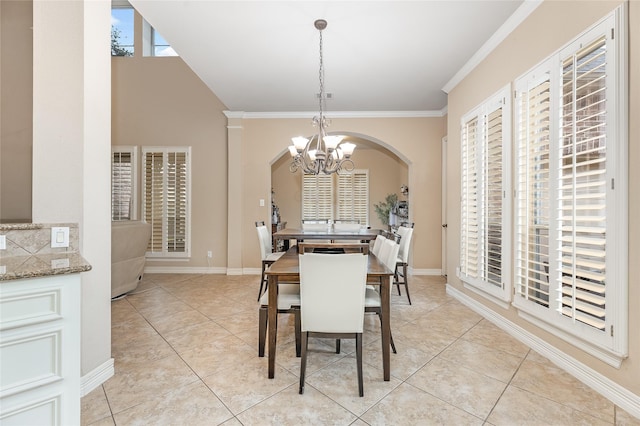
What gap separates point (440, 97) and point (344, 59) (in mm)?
1874

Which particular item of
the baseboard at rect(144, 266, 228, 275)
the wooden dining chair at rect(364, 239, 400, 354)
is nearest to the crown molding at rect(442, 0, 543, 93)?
the wooden dining chair at rect(364, 239, 400, 354)

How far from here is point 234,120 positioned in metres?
5.11

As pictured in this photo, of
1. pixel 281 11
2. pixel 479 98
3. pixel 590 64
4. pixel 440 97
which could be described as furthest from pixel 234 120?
pixel 590 64

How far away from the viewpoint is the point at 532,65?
2412 mm

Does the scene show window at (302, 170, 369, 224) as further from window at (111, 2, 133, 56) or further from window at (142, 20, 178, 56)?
window at (111, 2, 133, 56)

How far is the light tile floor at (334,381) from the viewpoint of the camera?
1623 mm

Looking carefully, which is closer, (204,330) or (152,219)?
(204,330)

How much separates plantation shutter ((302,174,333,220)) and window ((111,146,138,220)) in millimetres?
3807

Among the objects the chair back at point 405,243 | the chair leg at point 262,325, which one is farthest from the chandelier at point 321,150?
the chair leg at point 262,325

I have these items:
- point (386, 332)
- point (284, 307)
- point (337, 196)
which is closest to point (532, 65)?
point (386, 332)

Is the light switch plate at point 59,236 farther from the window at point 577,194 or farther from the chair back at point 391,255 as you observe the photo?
the window at point 577,194

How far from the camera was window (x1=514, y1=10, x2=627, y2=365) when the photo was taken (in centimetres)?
169

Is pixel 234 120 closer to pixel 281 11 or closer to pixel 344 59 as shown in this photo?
pixel 344 59

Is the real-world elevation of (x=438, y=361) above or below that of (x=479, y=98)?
below
